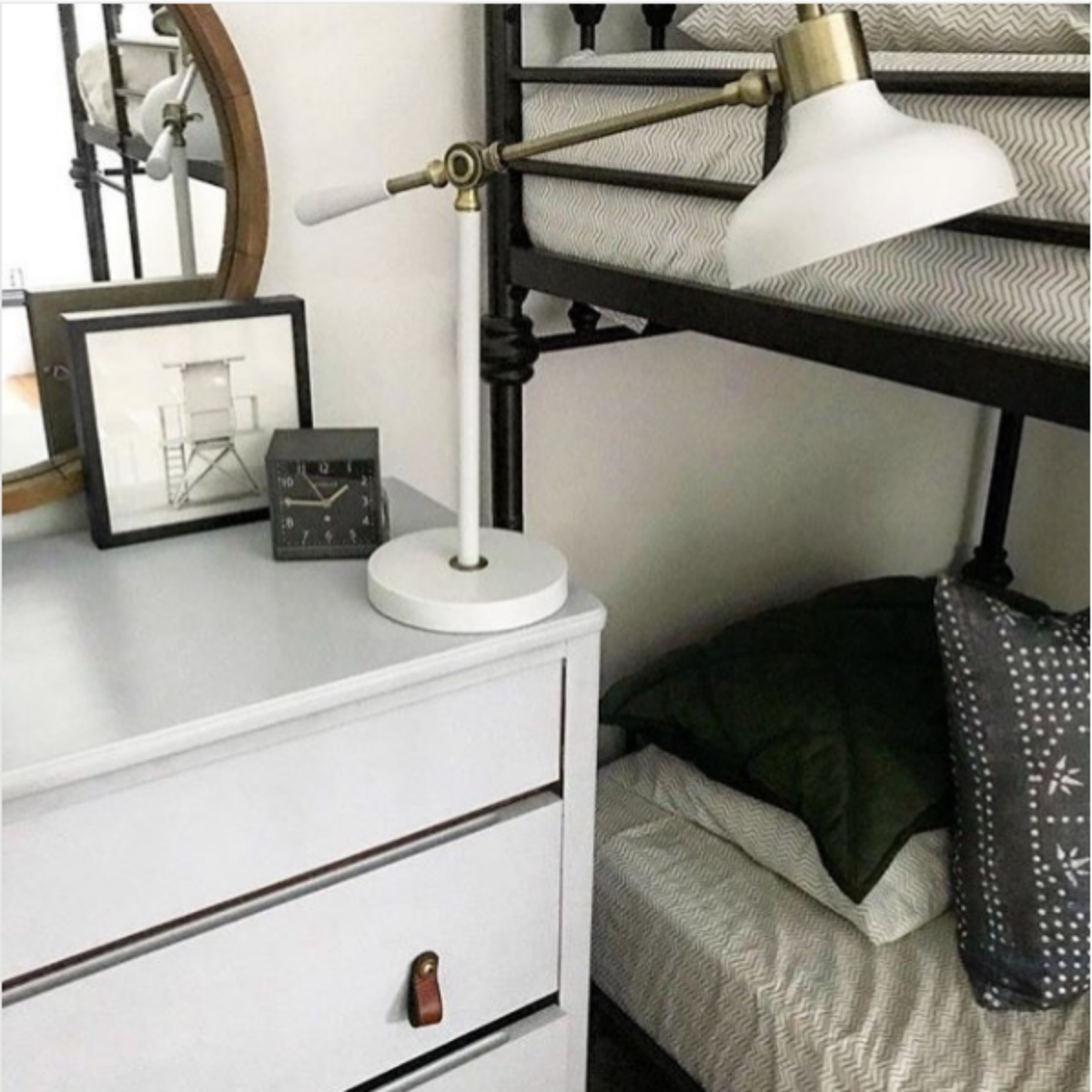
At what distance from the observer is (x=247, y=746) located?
0.86 meters

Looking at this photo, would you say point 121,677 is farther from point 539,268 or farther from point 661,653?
point 661,653

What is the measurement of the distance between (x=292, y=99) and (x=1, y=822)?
75cm

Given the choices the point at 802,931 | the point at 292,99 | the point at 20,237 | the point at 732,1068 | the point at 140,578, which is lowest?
the point at 732,1068

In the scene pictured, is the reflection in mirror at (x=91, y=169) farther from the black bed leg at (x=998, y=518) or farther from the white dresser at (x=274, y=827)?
the black bed leg at (x=998, y=518)

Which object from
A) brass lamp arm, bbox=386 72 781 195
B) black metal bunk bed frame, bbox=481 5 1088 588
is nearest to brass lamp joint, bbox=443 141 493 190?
brass lamp arm, bbox=386 72 781 195

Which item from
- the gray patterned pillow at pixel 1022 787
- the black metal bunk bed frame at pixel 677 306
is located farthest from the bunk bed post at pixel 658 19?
the gray patterned pillow at pixel 1022 787

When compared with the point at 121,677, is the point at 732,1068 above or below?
below

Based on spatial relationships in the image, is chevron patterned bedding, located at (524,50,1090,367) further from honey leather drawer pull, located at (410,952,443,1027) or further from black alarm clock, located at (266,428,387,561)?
honey leather drawer pull, located at (410,952,443,1027)

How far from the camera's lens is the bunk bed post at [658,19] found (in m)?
1.34

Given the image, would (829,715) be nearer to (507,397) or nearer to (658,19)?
(507,397)

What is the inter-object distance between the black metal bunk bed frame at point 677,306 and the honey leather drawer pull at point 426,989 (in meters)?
0.56

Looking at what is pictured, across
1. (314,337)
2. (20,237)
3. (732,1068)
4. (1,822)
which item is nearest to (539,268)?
(314,337)

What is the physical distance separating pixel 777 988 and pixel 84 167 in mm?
1048

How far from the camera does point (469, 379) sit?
967mm
